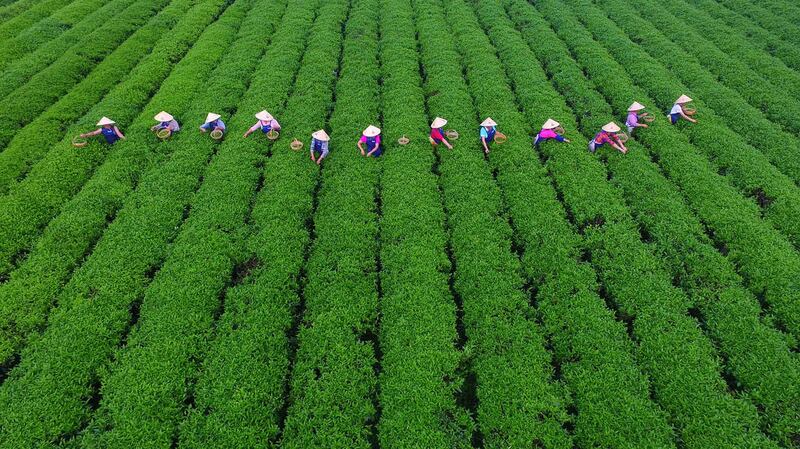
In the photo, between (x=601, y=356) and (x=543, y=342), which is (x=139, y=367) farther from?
(x=601, y=356)

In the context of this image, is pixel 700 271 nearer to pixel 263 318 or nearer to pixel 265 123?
pixel 263 318

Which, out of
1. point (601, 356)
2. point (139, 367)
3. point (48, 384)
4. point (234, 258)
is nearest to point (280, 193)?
point (234, 258)

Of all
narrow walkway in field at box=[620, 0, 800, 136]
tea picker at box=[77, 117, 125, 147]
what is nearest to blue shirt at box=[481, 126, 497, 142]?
narrow walkway in field at box=[620, 0, 800, 136]

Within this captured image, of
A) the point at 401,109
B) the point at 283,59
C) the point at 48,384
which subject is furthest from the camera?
the point at 283,59

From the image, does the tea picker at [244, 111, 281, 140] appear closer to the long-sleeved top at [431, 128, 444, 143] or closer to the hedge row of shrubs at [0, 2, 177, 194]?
the hedge row of shrubs at [0, 2, 177, 194]

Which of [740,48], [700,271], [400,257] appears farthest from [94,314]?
[740,48]

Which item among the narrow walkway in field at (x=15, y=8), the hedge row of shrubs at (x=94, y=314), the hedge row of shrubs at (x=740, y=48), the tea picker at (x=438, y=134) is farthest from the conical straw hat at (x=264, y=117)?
the narrow walkway in field at (x=15, y=8)
